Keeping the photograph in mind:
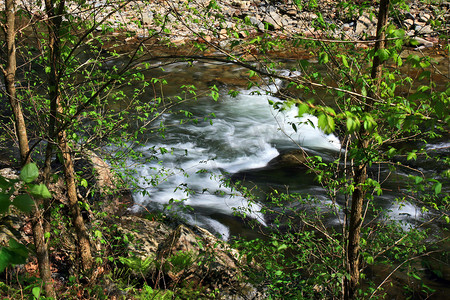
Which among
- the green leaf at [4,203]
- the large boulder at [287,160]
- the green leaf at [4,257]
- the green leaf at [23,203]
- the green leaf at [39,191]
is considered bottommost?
the large boulder at [287,160]

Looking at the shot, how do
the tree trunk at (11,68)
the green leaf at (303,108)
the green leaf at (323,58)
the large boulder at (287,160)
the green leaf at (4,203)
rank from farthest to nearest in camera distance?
1. the large boulder at (287,160)
2. the tree trunk at (11,68)
3. the green leaf at (323,58)
4. the green leaf at (303,108)
5. the green leaf at (4,203)

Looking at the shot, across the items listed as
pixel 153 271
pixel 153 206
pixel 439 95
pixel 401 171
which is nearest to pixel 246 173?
pixel 153 206

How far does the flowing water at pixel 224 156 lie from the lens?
24.9 feet

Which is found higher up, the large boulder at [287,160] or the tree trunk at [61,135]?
the tree trunk at [61,135]

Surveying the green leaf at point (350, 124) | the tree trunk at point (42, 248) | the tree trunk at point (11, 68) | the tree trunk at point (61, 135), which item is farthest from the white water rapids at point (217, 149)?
the green leaf at point (350, 124)

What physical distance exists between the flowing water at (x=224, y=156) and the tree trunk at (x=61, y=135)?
182 cm

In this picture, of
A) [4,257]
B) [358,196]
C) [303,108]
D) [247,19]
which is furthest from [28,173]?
[358,196]

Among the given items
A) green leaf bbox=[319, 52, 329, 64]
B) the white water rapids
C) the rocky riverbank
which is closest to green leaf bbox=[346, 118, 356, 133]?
the rocky riverbank

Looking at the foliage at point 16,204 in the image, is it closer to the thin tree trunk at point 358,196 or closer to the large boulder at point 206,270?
the thin tree trunk at point 358,196

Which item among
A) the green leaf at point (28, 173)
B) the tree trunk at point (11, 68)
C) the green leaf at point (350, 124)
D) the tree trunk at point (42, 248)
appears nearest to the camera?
the green leaf at point (28, 173)

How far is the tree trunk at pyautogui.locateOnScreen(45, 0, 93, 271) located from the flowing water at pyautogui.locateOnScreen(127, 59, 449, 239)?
1.82 metres

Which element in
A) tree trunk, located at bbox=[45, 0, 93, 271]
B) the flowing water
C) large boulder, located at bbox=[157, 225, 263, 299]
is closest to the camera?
tree trunk, located at bbox=[45, 0, 93, 271]

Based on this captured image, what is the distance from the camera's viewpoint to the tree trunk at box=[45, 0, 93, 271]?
3533mm

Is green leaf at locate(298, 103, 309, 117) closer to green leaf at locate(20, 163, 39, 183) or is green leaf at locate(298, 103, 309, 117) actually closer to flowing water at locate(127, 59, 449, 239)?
green leaf at locate(20, 163, 39, 183)
